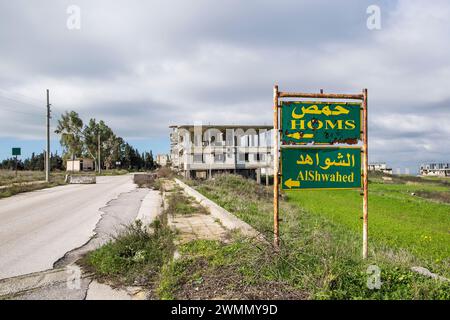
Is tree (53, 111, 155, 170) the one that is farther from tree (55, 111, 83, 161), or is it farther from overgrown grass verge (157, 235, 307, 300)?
overgrown grass verge (157, 235, 307, 300)

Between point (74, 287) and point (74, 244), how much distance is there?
10.1 feet

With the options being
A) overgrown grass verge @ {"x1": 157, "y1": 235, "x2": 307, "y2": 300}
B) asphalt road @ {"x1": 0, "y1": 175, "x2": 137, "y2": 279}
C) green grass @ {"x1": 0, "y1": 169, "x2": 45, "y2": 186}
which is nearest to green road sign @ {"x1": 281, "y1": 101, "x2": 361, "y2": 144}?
overgrown grass verge @ {"x1": 157, "y1": 235, "x2": 307, "y2": 300}

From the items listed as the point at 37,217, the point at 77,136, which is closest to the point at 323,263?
the point at 37,217

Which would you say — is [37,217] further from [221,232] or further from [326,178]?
[326,178]

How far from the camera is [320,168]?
5.71m

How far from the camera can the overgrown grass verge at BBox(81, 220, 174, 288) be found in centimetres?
512

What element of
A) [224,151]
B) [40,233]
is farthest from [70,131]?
[40,233]

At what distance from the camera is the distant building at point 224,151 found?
44781 mm

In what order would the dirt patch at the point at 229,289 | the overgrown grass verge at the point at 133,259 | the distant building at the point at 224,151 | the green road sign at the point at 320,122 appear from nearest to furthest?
the dirt patch at the point at 229,289
the overgrown grass verge at the point at 133,259
the green road sign at the point at 320,122
the distant building at the point at 224,151

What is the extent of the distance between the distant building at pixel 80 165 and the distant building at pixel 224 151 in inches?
1203

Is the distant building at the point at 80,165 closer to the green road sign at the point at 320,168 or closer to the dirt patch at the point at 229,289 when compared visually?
the green road sign at the point at 320,168

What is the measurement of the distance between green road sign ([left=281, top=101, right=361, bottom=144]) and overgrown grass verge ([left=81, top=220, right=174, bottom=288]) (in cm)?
287

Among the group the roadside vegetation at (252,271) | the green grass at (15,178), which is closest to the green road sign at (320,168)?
the roadside vegetation at (252,271)

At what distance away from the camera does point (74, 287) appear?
16.0 ft
